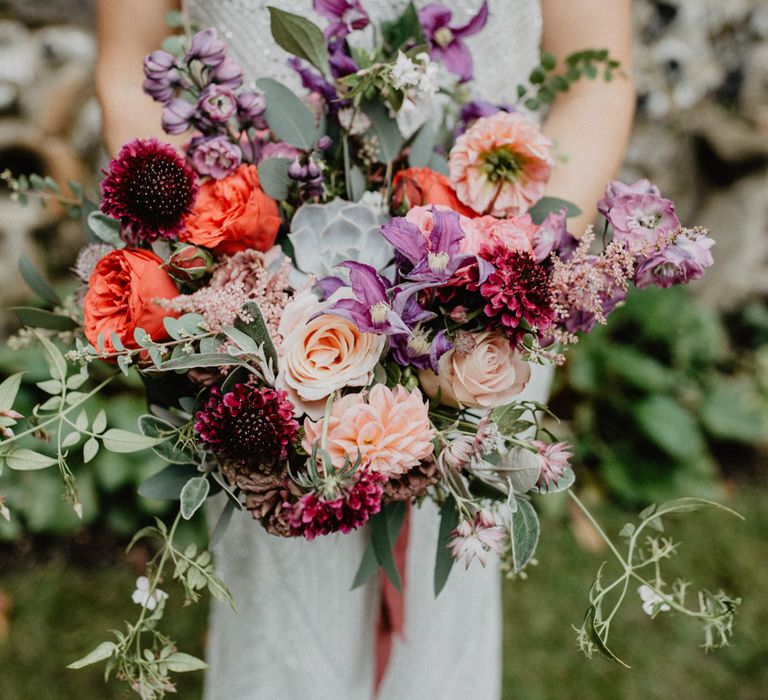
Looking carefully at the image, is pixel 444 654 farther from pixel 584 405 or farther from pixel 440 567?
pixel 584 405

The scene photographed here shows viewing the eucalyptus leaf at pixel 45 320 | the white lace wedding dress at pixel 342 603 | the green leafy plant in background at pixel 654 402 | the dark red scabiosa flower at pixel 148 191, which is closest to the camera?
the dark red scabiosa flower at pixel 148 191

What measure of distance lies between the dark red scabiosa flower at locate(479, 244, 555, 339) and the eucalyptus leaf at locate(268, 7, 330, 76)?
36cm

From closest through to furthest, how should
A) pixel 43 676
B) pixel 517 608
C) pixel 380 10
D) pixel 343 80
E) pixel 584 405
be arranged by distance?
1. pixel 343 80
2. pixel 380 10
3. pixel 43 676
4. pixel 517 608
5. pixel 584 405

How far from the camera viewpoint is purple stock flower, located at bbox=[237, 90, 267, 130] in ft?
3.28

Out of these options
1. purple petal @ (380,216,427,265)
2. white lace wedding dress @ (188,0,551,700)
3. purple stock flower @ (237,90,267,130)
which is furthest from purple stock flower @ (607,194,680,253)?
white lace wedding dress @ (188,0,551,700)

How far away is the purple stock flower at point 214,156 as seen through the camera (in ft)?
3.20

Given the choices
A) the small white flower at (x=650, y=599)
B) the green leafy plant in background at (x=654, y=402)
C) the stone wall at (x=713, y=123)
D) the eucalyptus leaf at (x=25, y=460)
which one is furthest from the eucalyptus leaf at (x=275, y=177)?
the stone wall at (x=713, y=123)

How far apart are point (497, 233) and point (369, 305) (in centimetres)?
20

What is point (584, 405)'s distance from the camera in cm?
311

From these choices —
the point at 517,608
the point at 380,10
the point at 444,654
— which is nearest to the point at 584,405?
the point at 517,608

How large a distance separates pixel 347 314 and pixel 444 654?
109cm

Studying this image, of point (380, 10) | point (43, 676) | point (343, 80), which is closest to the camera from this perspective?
point (343, 80)

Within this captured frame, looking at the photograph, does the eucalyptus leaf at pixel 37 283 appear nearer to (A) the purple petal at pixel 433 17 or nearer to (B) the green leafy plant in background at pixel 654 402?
(A) the purple petal at pixel 433 17

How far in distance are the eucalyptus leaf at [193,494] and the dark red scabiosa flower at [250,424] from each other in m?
0.09
